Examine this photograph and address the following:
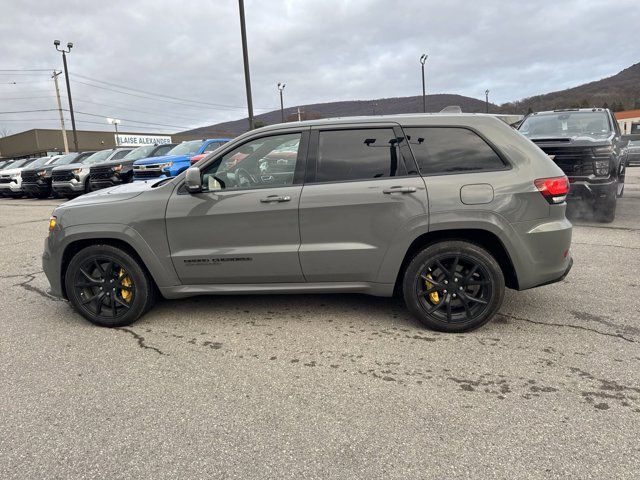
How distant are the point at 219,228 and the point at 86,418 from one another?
1698mm

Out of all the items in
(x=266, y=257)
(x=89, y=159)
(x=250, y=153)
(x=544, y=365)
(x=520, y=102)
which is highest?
(x=520, y=102)

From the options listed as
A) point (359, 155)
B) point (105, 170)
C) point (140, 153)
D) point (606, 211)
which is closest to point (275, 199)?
point (359, 155)

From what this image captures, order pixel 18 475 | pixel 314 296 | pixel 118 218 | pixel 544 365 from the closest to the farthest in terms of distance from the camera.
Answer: pixel 18 475
pixel 544 365
pixel 118 218
pixel 314 296

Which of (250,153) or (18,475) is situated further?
(250,153)

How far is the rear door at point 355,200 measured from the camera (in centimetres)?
361

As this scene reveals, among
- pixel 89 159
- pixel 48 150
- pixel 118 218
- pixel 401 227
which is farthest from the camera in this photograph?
pixel 48 150

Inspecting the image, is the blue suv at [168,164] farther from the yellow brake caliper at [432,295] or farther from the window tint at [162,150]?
the yellow brake caliper at [432,295]

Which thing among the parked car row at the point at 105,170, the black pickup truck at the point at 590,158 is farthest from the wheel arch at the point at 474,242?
the parked car row at the point at 105,170

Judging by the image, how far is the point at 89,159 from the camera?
17688 millimetres

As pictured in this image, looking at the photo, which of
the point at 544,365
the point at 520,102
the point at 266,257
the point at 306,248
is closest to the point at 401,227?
the point at 306,248

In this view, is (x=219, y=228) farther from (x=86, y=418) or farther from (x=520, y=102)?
(x=520, y=102)

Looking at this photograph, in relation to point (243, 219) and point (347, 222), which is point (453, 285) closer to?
point (347, 222)

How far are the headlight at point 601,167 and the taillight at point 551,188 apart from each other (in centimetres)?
485

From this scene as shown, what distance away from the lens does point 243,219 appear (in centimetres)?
377
